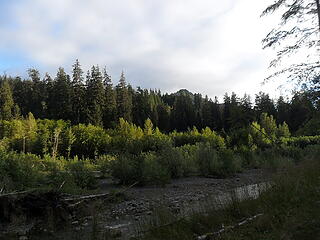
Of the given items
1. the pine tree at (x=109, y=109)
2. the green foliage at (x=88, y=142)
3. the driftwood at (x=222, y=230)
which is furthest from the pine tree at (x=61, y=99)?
the driftwood at (x=222, y=230)

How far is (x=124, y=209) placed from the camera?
11742 millimetres

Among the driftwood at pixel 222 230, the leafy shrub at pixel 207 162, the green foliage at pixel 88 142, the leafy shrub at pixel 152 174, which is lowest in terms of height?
the driftwood at pixel 222 230

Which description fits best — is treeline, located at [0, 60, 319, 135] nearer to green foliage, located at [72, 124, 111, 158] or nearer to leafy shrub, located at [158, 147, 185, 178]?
green foliage, located at [72, 124, 111, 158]

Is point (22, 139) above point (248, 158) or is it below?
above

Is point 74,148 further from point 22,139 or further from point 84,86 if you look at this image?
point 84,86

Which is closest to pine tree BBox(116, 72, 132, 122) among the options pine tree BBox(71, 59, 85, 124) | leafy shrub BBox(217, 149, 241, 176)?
pine tree BBox(71, 59, 85, 124)

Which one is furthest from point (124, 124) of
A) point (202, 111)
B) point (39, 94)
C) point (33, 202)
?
point (33, 202)

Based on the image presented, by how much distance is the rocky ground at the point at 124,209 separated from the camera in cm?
774

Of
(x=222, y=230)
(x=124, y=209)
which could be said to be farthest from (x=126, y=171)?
(x=222, y=230)

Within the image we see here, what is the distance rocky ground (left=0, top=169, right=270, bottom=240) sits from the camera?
7.74 metres

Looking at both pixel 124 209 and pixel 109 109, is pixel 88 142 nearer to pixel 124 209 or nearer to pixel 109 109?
pixel 109 109

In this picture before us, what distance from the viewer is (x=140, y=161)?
1658 cm

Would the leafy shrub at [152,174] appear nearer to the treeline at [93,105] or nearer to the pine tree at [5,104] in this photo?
the treeline at [93,105]

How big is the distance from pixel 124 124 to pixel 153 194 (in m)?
44.4
